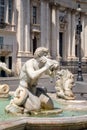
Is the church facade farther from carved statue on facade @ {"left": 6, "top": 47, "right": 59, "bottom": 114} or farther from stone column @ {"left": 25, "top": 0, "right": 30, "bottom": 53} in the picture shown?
carved statue on facade @ {"left": 6, "top": 47, "right": 59, "bottom": 114}

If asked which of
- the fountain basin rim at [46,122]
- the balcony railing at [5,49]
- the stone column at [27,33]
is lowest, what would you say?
the fountain basin rim at [46,122]

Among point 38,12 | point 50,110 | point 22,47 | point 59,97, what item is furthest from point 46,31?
point 50,110

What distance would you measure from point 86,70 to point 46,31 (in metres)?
9.42

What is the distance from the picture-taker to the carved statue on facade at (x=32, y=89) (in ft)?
26.9

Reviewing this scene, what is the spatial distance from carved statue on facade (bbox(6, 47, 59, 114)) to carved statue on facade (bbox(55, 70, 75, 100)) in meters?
3.11

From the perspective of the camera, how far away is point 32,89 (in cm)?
849

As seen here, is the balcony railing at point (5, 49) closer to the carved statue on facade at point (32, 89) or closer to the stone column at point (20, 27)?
the stone column at point (20, 27)

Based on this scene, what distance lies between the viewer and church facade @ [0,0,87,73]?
44.5 metres

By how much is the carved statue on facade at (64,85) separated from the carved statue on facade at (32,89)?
3.11 m

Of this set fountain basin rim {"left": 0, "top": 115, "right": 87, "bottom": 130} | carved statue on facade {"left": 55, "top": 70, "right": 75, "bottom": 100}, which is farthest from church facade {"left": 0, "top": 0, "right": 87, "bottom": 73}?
fountain basin rim {"left": 0, "top": 115, "right": 87, "bottom": 130}

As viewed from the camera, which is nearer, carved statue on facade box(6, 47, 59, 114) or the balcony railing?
carved statue on facade box(6, 47, 59, 114)

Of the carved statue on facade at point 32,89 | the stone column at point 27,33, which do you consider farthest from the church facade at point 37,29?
the carved statue on facade at point 32,89

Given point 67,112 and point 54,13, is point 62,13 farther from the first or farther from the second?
point 67,112

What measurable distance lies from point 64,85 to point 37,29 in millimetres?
38369
